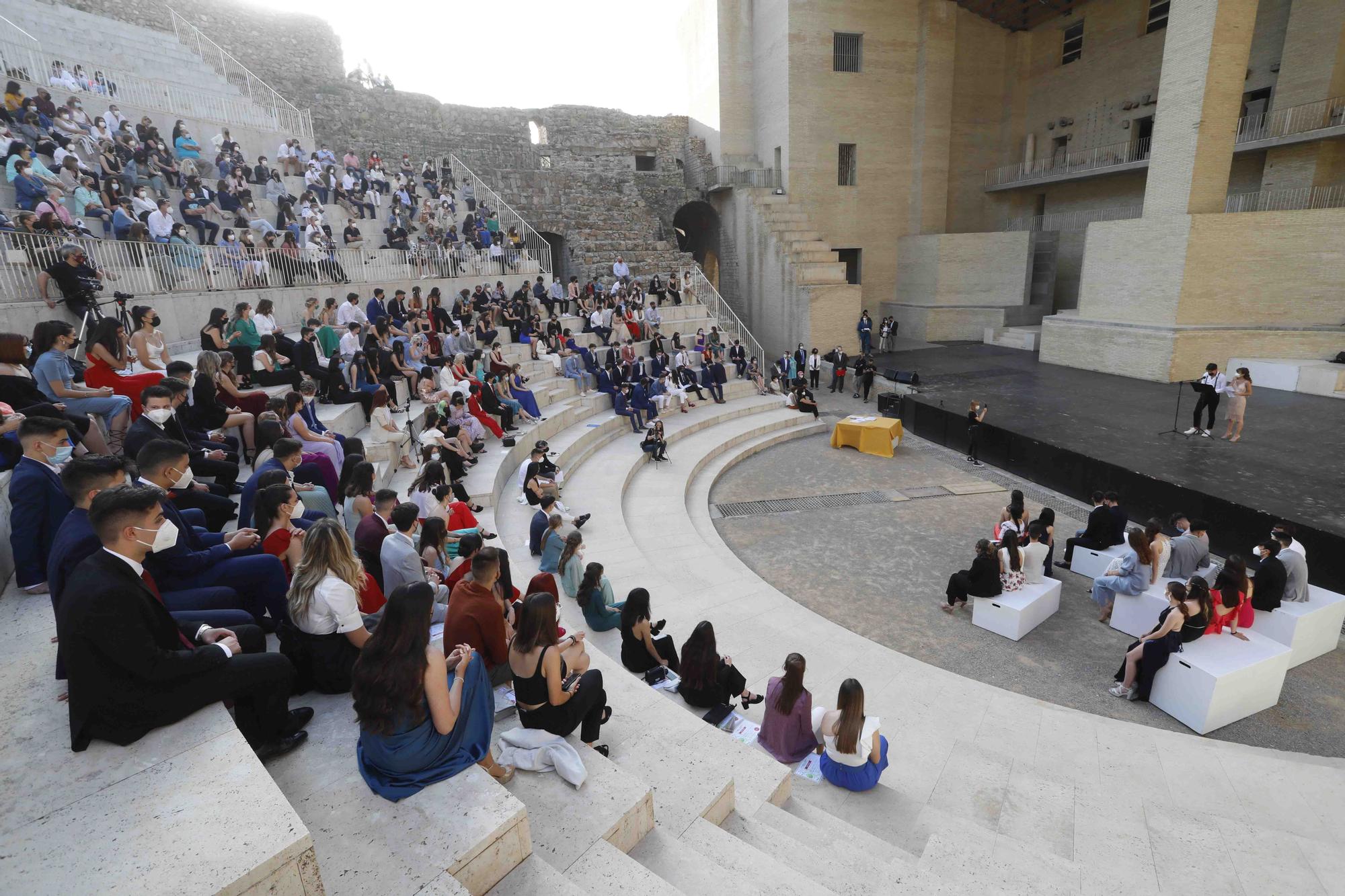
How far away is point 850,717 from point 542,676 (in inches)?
77.9

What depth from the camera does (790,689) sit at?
452 cm

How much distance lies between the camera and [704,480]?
12.1 m

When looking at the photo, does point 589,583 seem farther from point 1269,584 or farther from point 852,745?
point 1269,584

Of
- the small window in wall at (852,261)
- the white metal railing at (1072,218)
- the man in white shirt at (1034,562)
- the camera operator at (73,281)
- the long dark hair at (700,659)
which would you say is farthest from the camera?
the small window in wall at (852,261)

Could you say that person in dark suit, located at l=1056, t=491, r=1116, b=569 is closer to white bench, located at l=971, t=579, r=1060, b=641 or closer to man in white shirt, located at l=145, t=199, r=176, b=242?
white bench, located at l=971, t=579, r=1060, b=641

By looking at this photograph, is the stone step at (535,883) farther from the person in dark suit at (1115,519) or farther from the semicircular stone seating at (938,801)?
the person in dark suit at (1115,519)

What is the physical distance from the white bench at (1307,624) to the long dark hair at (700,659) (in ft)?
18.7

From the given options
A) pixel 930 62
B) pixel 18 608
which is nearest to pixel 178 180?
pixel 18 608

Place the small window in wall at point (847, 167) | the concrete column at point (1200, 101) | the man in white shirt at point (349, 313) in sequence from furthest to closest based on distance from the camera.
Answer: the small window in wall at point (847, 167)
the concrete column at point (1200, 101)
the man in white shirt at point (349, 313)

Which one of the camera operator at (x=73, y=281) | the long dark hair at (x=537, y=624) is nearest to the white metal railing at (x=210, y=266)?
the camera operator at (x=73, y=281)

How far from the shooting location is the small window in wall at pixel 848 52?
23516mm

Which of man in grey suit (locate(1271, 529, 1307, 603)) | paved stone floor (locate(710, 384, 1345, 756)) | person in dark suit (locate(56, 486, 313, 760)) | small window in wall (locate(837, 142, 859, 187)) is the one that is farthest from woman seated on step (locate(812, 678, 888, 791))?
small window in wall (locate(837, 142, 859, 187))

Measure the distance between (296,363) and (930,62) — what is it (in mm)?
24516

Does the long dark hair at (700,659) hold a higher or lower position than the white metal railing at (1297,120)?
lower
